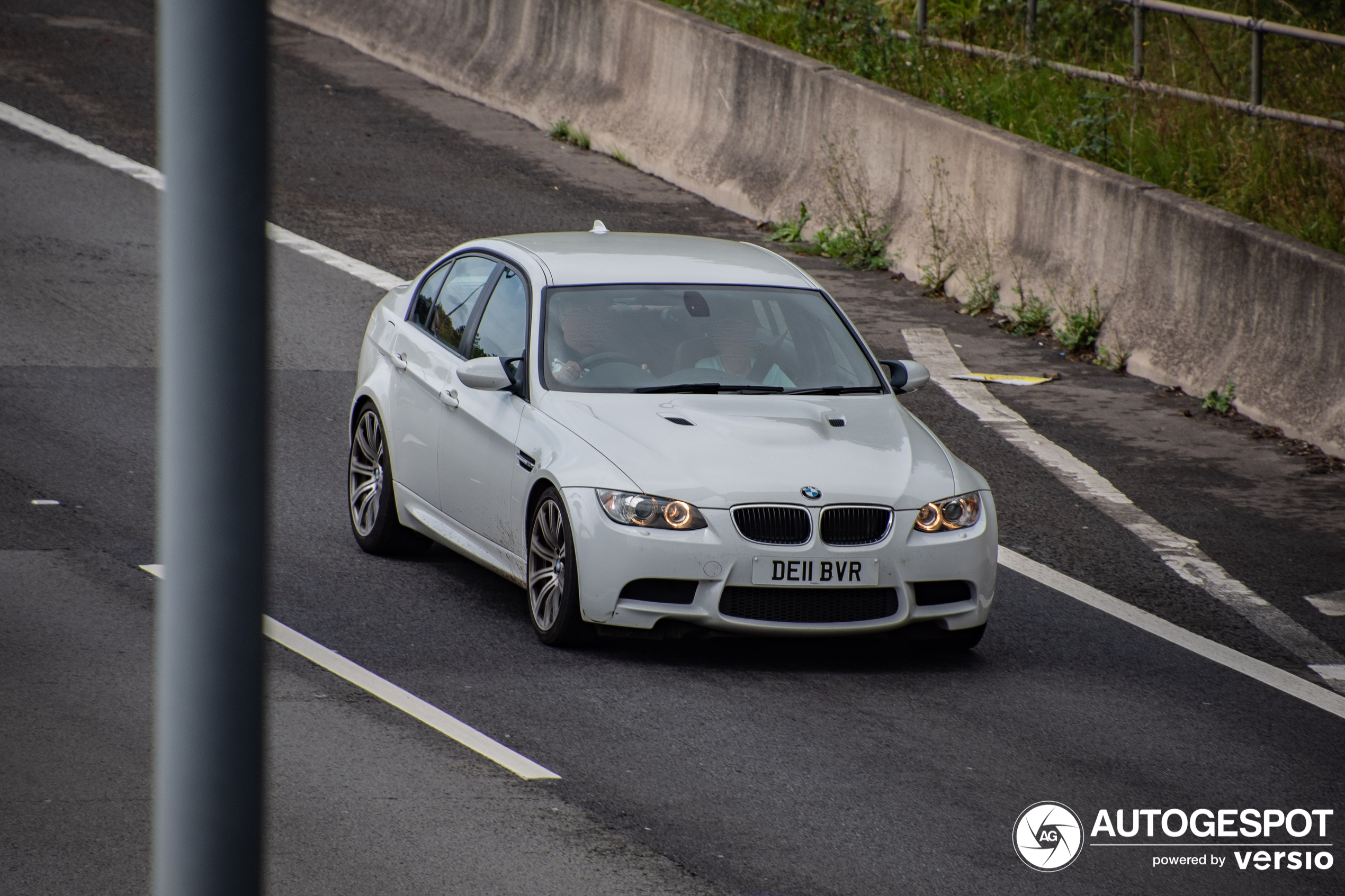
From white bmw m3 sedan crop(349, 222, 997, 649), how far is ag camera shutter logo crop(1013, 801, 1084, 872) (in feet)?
5.18

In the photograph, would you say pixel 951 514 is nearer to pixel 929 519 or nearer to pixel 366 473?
pixel 929 519

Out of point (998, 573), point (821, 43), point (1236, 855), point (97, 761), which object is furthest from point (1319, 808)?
point (821, 43)

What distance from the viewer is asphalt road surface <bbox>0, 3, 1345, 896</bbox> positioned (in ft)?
18.5

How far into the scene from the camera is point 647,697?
7.23 metres

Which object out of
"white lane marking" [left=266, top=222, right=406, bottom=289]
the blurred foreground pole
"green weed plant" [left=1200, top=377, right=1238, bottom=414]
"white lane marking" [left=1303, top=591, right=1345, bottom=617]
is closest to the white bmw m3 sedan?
"white lane marking" [left=1303, top=591, right=1345, bottom=617]

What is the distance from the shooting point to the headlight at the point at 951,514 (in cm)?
769

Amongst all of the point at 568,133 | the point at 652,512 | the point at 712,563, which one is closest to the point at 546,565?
the point at 652,512

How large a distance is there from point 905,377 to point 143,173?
10.8 m

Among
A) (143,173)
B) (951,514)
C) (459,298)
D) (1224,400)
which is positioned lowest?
(143,173)

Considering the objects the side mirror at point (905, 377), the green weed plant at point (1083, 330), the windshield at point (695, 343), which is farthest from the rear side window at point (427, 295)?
the green weed plant at point (1083, 330)

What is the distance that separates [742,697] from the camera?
7312mm

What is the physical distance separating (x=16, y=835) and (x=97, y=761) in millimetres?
641

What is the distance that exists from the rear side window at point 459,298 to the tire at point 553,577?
4.59ft

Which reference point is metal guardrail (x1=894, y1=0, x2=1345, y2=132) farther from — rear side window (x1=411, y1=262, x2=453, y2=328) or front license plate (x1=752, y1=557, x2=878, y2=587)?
front license plate (x1=752, y1=557, x2=878, y2=587)
